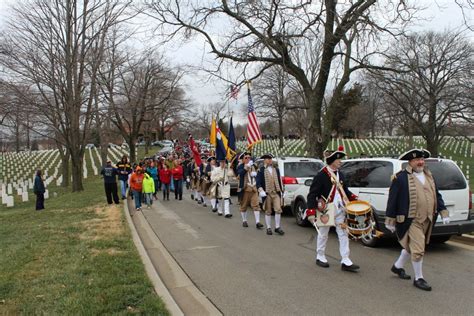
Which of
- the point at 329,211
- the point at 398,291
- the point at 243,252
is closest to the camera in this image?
the point at 398,291

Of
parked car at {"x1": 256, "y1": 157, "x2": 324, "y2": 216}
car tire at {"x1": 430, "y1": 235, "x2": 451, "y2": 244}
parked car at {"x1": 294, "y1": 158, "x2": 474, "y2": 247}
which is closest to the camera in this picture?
parked car at {"x1": 294, "y1": 158, "x2": 474, "y2": 247}

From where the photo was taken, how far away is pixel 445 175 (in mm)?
7277

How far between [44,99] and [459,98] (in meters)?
23.7

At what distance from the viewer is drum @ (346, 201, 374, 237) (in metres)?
6.21

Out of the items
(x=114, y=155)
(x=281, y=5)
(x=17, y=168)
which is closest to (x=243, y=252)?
(x=281, y=5)

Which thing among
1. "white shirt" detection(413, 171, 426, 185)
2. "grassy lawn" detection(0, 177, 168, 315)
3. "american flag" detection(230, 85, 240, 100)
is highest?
"american flag" detection(230, 85, 240, 100)

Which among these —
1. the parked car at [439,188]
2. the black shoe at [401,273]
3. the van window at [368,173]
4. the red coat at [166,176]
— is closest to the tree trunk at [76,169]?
the red coat at [166,176]

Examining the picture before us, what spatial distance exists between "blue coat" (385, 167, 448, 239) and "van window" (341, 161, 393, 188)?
2.02 m

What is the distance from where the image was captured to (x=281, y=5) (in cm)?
1553

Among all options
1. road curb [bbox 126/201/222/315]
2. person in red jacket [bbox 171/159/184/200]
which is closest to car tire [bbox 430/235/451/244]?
road curb [bbox 126/201/222/315]

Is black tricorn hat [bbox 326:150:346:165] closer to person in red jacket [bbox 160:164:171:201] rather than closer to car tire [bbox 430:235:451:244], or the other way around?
car tire [bbox 430:235:451:244]

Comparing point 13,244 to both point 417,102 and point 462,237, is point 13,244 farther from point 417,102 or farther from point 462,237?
point 417,102

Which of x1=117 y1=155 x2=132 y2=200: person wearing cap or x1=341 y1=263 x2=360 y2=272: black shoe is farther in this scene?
x1=117 y1=155 x2=132 y2=200: person wearing cap

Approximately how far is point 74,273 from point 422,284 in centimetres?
486
